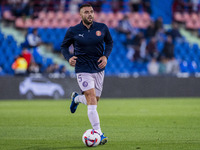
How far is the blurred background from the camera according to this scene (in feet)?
69.5

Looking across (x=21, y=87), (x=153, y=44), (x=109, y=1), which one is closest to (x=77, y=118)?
(x=21, y=87)

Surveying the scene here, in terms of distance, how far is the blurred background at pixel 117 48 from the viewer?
21.2 m

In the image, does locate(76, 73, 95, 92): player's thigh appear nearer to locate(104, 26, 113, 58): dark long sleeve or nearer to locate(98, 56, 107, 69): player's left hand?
locate(98, 56, 107, 69): player's left hand

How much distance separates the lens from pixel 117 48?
25.1 m

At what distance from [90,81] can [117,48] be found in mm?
17822

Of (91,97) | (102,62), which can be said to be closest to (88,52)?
(102,62)

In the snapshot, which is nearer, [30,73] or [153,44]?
[30,73]

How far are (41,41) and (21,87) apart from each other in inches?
181

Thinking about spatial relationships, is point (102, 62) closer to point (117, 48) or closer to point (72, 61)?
point (72, 61)

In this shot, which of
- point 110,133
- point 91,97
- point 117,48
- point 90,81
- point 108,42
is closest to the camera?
point 91,97

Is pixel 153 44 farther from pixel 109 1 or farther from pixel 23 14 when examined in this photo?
pixel 23 14

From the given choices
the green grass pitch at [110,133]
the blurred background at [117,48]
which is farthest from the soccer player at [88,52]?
the blurred background at [117,48]

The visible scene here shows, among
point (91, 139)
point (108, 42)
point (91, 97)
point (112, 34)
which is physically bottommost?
point (112, 34)

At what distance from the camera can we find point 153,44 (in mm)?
23531
